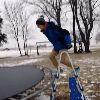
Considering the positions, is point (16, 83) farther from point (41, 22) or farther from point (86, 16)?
point (86, 16)

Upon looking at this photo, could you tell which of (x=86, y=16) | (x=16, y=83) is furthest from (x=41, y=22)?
(x=86, y=16)

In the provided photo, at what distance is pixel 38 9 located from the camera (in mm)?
14734

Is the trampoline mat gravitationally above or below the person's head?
below

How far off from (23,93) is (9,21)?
54.8 feet

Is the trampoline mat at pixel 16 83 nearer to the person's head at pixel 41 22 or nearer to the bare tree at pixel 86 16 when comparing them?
the person's head at pixel 41 22

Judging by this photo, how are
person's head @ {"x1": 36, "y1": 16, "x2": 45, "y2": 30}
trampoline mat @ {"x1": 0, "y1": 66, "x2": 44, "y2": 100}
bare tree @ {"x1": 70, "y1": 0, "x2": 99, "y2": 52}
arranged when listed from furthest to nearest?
bare tree @ {"x1": 70, "y1": 0, "x2": 99, "y2": 52} < person's head @ {"x1": 36, "y1": 16, "x2": 45, "y2": 30} < trampoline mat @ {"x1": 0, "y1": 66, "x2": 44, "y2": 100}

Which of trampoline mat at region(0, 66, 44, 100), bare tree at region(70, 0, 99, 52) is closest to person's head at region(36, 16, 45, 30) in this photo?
trampoline mat at region(0, 66, 44, 100)

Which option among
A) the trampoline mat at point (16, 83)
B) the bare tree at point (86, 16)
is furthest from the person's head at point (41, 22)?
the bare tree at point (86, 16)

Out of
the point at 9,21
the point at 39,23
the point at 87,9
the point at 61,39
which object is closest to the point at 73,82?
the point at 61,39

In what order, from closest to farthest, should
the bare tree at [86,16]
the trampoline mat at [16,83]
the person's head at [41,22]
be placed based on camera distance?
the trampoline mat at [16,83] → the person's head at [41,22] → the bare tree at [86,16]

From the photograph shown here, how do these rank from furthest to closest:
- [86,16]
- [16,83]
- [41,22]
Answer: [86,16] → [41,22] → [16,83]

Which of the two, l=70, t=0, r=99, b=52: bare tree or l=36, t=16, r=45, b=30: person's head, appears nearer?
A: l=36, t=16, r=45, b=30: person's head

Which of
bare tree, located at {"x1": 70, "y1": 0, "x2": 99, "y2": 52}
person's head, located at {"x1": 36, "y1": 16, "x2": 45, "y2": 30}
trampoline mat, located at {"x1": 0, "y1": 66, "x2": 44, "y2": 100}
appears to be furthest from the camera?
bare tree, located at {"x1": 70, "y1": 0, "x2": 99, "y2": 52}

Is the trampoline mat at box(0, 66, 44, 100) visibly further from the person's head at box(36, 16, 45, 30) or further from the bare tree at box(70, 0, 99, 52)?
the bare tree at box(70, 0, 99, 52)
